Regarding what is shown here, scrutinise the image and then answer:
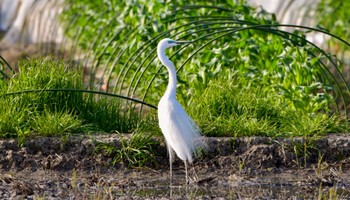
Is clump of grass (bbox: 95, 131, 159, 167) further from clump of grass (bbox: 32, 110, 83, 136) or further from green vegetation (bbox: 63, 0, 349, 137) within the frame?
green vegetation (bbox: 63, 0, 349, 137)

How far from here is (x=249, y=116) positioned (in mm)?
7766

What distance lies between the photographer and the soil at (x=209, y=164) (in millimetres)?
6812

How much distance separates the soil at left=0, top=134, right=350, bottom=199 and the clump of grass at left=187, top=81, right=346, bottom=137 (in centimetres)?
16

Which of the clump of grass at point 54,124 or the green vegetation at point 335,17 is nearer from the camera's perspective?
the clump of grass at point 54,124

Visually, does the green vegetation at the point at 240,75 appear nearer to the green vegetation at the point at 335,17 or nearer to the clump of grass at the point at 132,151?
the clump of grass at the point at 132,151

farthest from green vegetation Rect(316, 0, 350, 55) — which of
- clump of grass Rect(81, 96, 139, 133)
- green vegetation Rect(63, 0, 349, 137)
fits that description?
clump of grass Rect(81, 96, 139, 133)

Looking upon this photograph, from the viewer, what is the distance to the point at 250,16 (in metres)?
9.56

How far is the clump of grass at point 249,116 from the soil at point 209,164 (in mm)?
158

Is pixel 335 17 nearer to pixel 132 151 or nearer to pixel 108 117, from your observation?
pixel 108 117

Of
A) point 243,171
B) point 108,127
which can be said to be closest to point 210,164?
point 243,171

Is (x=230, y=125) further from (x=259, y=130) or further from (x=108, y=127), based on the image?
(x=108, y=127)

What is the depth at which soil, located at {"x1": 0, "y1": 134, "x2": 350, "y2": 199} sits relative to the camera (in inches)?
268

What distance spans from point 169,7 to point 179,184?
3.43 meters

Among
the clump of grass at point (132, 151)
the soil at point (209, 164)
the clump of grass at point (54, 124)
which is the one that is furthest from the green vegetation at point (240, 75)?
the clump of grass at point (54, 124)
